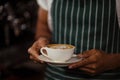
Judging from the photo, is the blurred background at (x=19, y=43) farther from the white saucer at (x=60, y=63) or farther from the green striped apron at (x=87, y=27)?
the white saucer at (x=60, y=63)

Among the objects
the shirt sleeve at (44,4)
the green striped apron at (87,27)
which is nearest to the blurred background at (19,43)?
the shirt sleeve at (44,4)

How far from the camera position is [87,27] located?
3.13 ft

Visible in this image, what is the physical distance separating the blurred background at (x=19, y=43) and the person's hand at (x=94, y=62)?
68 cm

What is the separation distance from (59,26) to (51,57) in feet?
0.75

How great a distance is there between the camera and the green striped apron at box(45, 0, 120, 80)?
3.09 feet

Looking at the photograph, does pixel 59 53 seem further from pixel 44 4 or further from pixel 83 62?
pixel 44 4

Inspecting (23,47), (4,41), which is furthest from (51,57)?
(23,47)

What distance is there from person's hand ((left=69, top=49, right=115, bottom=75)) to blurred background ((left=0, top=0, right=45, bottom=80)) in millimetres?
684

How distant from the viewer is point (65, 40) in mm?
999

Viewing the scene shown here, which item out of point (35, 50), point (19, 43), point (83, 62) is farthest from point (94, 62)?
point (19, 43)

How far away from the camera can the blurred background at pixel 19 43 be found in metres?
1.62

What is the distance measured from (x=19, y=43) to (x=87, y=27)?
1.11m

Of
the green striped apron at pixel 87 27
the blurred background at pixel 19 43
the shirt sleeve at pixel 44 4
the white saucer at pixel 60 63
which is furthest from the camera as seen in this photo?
the blurred background at pixel 19 43

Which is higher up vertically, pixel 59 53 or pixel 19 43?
pixel 59 53
